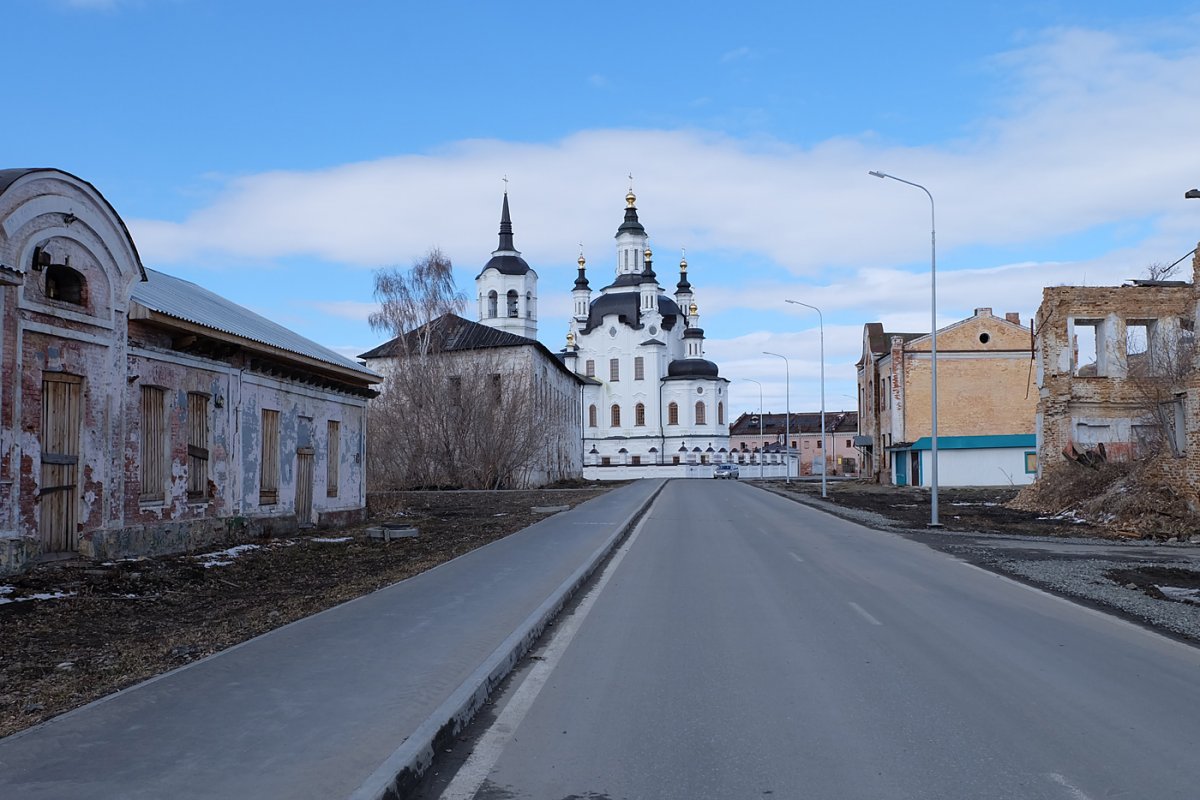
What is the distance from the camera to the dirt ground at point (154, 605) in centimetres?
805

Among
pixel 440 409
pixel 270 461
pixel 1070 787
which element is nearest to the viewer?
pixel 1070 787

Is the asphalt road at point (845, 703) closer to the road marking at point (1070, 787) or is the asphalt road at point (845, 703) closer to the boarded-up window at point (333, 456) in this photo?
the road marking at point (1070, 787)

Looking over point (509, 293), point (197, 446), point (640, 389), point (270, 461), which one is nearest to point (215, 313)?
point (270, 461)

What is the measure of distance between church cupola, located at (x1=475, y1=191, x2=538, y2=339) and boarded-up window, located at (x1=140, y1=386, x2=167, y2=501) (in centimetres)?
7558

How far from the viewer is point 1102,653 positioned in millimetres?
9141

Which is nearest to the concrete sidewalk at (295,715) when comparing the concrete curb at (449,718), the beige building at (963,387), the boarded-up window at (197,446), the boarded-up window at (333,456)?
the concrete curb at (449,718)

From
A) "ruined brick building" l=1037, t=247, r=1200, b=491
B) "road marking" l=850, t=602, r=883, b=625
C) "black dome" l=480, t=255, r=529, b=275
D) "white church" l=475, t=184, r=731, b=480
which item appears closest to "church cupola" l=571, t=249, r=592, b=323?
"white church" l=475, t=184, r=731, b=480

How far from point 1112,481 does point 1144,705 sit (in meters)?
27.2

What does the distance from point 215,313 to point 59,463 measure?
8.80 m

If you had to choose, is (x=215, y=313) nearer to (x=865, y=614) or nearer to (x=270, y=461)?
(x=270, y=461)

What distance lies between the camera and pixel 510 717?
272 inches

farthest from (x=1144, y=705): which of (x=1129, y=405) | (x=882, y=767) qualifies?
(x=1129, y=405)

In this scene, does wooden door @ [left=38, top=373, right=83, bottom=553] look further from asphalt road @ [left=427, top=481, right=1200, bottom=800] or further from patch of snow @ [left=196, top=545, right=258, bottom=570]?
asphalt road @ [left=427, top=481, right=1200, bottom=800]

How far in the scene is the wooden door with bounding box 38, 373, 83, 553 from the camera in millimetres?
15398
